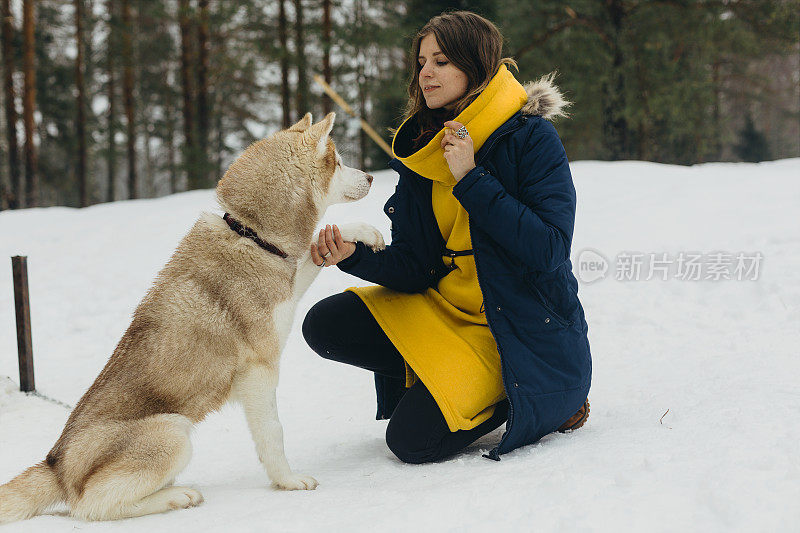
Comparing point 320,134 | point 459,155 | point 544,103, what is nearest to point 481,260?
point 459,155

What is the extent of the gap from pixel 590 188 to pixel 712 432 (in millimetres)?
6206

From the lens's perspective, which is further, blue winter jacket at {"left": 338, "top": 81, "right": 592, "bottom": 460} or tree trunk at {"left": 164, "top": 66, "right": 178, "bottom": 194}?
tree trunk at {"left": 164, "top": 66, "right": 178, "bottom": 194}

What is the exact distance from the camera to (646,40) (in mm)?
12508

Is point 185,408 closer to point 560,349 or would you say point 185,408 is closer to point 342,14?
point 560,349

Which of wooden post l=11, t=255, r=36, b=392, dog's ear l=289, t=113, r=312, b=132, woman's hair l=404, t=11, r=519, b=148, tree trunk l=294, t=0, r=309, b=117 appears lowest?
wooden post l=11, t=255, r=36, b=392

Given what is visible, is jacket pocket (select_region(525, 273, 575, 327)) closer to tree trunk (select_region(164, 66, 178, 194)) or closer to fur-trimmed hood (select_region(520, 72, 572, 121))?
fur-trimmed hood (select_region(520, 72, 572, 121))

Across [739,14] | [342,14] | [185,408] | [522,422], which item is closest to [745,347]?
[522,422]

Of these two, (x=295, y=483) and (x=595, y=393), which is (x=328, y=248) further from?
(x=595, y=393)

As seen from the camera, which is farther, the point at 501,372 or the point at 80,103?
the point at 80,103

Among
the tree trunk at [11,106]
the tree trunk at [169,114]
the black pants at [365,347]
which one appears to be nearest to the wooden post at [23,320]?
the black pants at [365,347]

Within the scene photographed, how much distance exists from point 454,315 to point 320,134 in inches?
40.1

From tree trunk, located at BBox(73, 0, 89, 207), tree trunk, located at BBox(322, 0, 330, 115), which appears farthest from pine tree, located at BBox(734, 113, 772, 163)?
tree trunk, located at BBox(73, 0, 89, 207)

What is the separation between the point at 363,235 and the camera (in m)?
2.98

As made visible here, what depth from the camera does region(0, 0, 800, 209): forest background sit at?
12.2 meters
